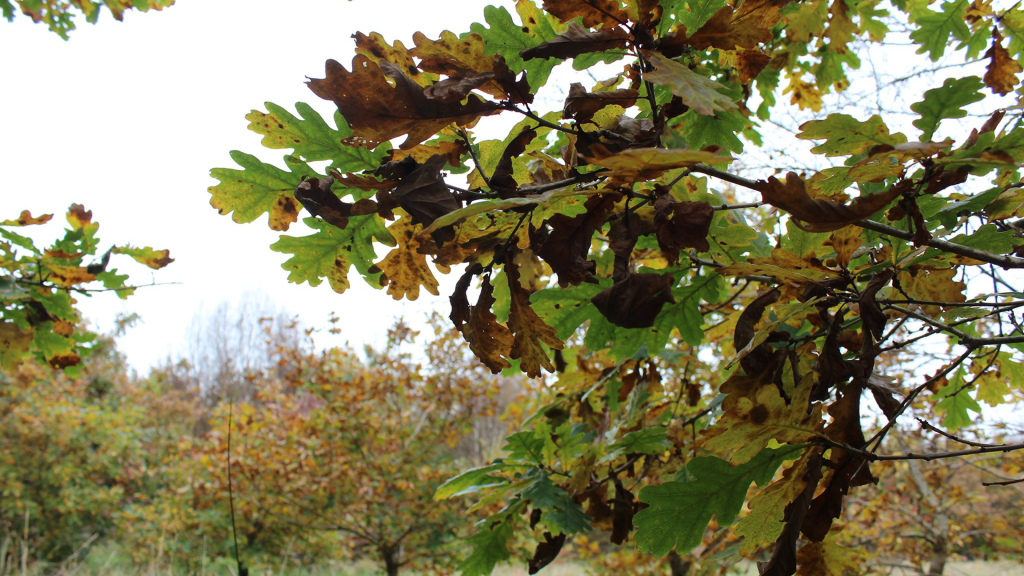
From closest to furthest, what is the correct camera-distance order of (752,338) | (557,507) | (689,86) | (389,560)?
(689,86)
(752,338)
(557,507)
(389,560)

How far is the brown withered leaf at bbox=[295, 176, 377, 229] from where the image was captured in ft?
2.59

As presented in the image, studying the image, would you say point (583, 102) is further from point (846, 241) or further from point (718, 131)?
point (846, 241)

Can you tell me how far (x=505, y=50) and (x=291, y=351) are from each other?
18.7ft

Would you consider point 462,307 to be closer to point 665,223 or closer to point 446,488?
point 665,223

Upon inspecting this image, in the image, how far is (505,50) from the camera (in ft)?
3.25

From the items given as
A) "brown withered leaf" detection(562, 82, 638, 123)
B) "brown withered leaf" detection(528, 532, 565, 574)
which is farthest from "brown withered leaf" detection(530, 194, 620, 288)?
"brown withered leaf" detection(528, 532, 565, 574)

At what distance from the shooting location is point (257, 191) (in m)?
1.01

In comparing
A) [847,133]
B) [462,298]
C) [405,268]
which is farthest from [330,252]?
[847,133]

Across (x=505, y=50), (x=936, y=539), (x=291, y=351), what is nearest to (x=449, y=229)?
(x=505, y=50)

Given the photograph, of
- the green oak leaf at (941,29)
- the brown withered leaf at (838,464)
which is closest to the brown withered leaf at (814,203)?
the brown withered leaf at (838,464)

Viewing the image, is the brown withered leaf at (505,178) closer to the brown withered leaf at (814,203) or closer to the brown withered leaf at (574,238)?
the brown withered leaf at (574,238)

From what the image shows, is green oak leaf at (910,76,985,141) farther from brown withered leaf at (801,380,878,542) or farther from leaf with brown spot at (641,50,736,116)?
brown withered leaf at (801,380,878,542)

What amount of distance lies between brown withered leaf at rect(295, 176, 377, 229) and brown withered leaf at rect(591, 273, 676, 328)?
14.9 inches

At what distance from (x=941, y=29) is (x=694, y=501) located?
85.9 inches
